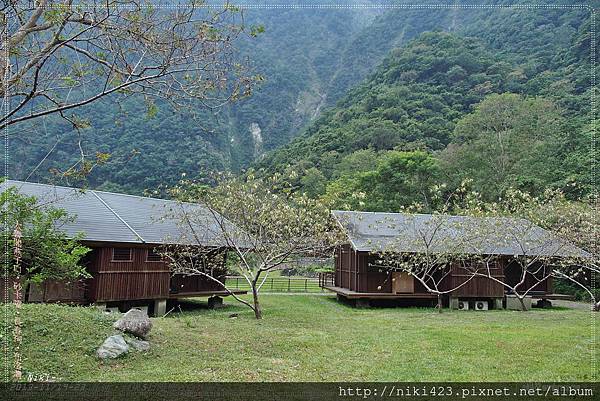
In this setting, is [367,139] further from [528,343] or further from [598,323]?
[528,343]

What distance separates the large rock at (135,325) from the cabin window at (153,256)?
729cm

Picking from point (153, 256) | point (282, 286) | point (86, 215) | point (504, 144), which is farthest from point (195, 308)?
point (504, 144)

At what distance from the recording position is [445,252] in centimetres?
1733

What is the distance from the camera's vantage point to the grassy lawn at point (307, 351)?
6.95 m

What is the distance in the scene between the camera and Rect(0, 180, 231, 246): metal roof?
14438 millimetres

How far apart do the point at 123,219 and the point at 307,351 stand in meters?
10.3

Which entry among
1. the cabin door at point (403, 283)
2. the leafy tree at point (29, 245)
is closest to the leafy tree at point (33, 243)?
the leafy tree at point (29, 245)

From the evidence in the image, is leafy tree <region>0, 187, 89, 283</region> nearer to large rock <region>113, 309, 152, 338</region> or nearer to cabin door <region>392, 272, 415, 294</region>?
large rock <region>113, 309, 152, 338</region>

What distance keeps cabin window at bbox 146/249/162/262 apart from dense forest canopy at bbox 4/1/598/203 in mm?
4597

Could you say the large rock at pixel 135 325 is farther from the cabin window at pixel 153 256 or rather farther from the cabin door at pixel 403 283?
the cabin door at pixel 403 283

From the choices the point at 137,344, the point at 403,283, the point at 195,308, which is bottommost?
→ the point at 195,308

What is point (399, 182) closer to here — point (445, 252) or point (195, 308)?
point (445, 252)

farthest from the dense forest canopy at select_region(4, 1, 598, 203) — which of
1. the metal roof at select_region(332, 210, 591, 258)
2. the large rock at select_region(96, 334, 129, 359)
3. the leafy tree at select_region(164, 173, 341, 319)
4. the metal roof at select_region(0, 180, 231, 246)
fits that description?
the large rock at select_region(96, 334, 129, 359)

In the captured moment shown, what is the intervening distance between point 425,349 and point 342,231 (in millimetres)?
7852
